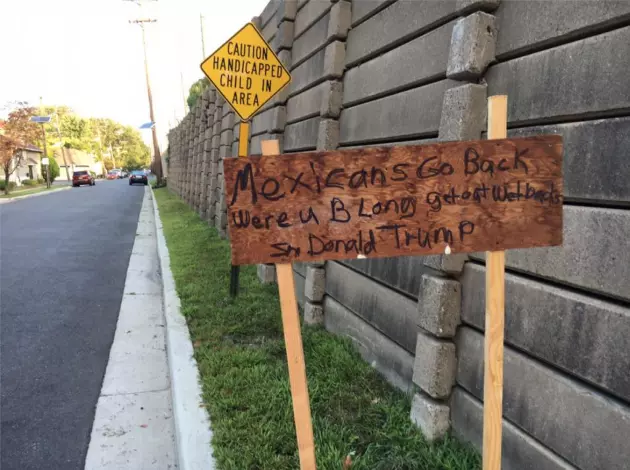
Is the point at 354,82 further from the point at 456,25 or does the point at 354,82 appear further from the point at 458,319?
the point at 458,319

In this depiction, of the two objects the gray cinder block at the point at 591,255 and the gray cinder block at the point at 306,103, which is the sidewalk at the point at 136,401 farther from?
the gray cinder block at the point at 306,103

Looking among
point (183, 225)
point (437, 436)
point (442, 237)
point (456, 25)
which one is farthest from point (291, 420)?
point (183, 225)

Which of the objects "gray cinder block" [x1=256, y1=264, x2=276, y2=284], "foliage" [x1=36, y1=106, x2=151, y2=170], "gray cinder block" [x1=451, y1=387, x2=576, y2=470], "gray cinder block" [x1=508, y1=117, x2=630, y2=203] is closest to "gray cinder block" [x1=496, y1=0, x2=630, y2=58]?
"gray cinder block" [x1=508, y1=117, x2=630, y2=203]

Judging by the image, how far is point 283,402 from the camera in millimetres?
3311

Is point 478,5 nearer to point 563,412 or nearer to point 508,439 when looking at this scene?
point 563,412

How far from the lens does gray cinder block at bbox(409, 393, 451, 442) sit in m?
2.83

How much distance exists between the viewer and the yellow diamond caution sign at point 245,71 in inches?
207

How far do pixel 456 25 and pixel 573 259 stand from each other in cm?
149

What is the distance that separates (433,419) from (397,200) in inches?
64.9

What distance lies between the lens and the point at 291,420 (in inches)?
122

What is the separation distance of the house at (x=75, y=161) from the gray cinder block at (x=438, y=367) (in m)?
87.4

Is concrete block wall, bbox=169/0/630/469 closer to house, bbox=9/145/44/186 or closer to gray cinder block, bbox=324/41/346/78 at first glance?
gray cinder block, bbox=324/41/346/78

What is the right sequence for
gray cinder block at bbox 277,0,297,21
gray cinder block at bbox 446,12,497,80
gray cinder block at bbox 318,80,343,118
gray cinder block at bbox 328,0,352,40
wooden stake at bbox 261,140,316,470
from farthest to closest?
gray cinder block at bbox 277,0,297,21 → gray cinder block at bbox 318,80,343,118 → gray cinder block at bbox 328,0,352,40 → gray cinder block at bbox 446,12,497,80 → wooden stake at bbox 261,140,316,470

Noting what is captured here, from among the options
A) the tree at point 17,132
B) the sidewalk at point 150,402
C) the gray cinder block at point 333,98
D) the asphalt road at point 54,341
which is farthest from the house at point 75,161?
the gray cinder block at point 333,98
